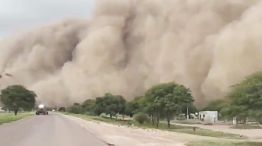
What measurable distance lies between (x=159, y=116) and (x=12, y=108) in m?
56.7

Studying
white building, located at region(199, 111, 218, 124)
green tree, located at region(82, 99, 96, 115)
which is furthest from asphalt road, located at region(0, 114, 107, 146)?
green tree, located at region(82, 99, 96, 115)

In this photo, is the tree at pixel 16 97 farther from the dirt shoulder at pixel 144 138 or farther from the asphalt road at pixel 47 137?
the dirt shoulder at pixel 144 138

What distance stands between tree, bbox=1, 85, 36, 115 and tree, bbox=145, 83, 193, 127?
5144 cm

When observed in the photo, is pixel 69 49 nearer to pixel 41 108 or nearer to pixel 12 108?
pixel 12 108

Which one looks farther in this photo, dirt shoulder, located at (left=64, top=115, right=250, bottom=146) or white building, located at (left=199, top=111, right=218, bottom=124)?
white building, located at (left=199, top=111, right=218, bottom=124)

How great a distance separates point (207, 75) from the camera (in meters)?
80.0

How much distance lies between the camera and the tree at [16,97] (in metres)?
114

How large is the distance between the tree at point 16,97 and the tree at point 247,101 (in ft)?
297

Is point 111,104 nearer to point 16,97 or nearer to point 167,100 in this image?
point 16,97

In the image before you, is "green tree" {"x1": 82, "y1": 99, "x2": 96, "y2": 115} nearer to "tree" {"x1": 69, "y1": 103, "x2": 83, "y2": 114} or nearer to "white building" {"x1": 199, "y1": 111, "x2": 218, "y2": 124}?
"tree" {"x1": 69, "y1": 103, "x2": 83, "y2": 114}

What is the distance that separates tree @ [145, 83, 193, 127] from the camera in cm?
6406

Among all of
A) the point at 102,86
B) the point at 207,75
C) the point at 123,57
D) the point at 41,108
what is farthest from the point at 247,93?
the point at 102,86

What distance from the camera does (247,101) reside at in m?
25.6


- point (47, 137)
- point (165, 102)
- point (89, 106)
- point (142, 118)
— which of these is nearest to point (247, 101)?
point (47, 137)
